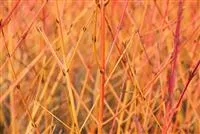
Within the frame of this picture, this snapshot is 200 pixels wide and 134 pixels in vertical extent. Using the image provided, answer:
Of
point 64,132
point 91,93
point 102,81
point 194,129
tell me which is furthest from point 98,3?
point 91,93

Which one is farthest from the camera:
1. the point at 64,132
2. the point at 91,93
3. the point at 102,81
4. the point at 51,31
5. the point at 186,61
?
the point at 51,31

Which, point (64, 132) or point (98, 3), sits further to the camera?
point (64, 132)

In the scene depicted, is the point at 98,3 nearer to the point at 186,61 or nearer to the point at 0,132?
the point at 0,132

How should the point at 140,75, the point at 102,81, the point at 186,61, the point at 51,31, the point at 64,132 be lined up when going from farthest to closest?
the point at 51,31
the point at 186,61
the point at 140,75
the point at 64,132
the point at 102,81

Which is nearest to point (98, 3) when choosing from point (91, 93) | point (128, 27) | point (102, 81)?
point (102, 81)

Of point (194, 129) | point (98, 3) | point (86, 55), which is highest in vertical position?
point (98, 3)

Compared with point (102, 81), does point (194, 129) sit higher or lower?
lower

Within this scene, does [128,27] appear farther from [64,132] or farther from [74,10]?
[64,132]
